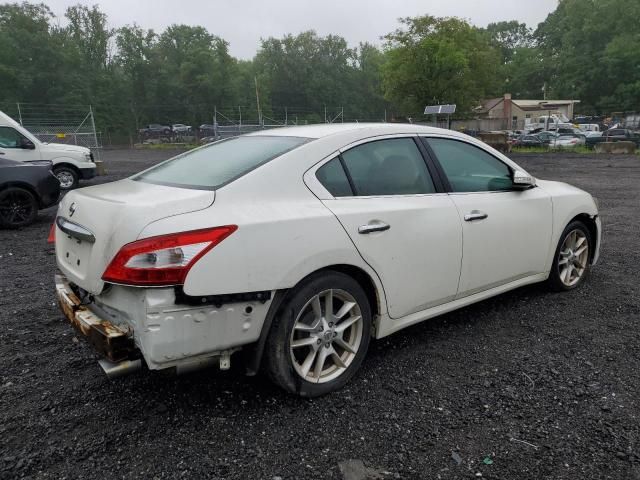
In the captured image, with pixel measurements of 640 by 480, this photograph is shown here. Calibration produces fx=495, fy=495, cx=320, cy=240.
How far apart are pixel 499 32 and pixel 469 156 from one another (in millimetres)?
122805

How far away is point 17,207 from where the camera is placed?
8.10 metres

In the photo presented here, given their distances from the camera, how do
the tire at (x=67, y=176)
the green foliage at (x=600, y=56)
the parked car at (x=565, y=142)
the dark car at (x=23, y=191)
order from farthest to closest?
the green foliage at (x=600, y=56), the parked car at (x=565, y=142), the tire at (x=67, y=176), the dark car at (x=23, y=191)

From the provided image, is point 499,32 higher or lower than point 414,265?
higher

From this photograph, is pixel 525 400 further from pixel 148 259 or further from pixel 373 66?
pixel 373 66

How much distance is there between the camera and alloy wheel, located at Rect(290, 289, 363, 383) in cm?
273

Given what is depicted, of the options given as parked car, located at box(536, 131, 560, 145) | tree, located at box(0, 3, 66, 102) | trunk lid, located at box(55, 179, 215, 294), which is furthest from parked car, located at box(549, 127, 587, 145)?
tree, located at box(0, 3, 66, 102)

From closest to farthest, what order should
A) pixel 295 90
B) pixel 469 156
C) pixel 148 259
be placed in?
pixel 148 259
pixel 469 156
pixel 295 90

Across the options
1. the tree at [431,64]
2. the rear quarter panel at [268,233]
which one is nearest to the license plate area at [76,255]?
the rear quarter panel at [268,233]

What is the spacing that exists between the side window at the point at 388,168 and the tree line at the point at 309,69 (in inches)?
1471

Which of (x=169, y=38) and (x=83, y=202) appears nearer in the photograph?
(x=83, y=202)

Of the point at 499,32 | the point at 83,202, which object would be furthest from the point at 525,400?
the point at 499,32

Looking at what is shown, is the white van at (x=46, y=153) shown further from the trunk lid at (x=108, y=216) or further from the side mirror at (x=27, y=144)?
the trunk lid at (x=108, y=216)

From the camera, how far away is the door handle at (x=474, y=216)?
3430 millimetres

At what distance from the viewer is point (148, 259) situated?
2.27 meters
